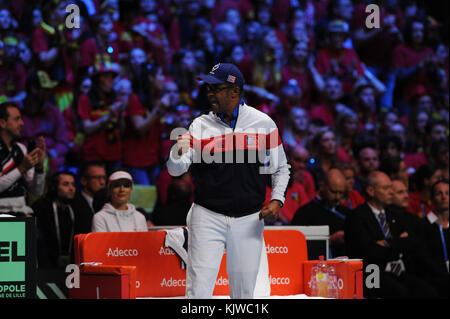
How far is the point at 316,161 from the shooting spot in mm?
9250

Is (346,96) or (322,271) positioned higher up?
(346,96)

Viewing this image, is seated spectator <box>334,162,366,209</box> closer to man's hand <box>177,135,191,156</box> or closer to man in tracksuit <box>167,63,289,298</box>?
man in tracksuit <box>167,63,289,298</box>

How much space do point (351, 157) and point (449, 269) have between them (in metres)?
2.11

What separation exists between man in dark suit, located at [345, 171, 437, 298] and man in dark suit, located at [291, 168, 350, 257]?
0.27 meters

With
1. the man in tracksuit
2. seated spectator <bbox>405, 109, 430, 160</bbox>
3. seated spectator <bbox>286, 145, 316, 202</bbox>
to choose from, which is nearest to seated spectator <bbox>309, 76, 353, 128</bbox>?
seated spectator <bbox>405, 109, 430, 160</bbox>

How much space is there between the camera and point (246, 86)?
10.0 meters

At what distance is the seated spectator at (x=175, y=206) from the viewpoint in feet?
25.6

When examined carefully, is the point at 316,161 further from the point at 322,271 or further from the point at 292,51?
the point at 322,271

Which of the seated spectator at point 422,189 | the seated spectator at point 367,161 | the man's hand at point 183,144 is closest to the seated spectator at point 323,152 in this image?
the seated spectator at point 367,161

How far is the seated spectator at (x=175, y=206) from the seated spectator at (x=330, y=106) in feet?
10.0

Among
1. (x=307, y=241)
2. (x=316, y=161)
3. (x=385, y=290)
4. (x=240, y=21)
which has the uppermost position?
(x=240, y=21)

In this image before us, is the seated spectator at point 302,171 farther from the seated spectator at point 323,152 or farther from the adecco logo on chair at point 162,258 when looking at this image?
the adecco logo on chair at point 162,258

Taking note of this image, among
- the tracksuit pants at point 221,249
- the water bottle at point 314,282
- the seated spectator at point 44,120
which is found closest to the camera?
the tracksuit pants at point 221,249

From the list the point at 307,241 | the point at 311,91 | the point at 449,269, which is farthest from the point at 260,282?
the point at 311,91
